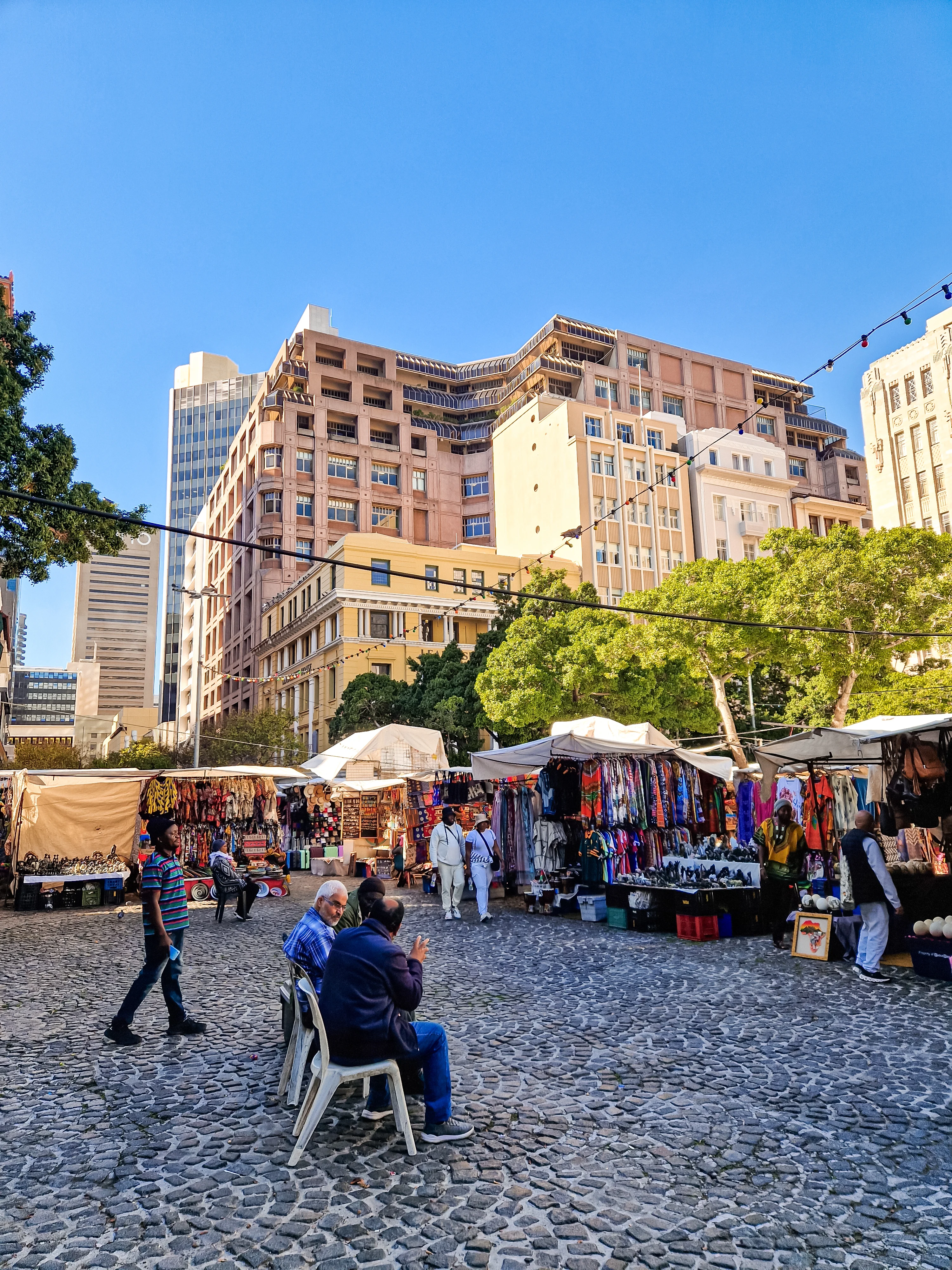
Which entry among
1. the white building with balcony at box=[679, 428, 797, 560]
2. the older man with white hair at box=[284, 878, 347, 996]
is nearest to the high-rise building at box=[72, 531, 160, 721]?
the white building with balcony at box=[679, 428, 797, 560]

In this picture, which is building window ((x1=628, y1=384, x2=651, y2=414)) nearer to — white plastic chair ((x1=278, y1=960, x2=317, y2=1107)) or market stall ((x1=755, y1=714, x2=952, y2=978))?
market stall ((x1=755, y1=714, x2=952, y2=978))

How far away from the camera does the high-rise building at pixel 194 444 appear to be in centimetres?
13275

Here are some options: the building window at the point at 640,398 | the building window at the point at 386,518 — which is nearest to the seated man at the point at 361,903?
the building window at the point at 386,518

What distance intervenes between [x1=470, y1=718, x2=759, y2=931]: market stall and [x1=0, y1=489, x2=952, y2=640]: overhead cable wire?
2.31 m

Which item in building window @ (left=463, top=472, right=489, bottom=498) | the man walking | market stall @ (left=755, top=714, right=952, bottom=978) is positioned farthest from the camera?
building window @ (left=463, top=472, right=489, bottom=498)

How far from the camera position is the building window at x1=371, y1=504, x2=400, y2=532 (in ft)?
216

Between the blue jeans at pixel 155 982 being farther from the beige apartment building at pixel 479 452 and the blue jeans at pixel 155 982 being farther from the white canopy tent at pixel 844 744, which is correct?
the beige apartment building at pixel 479 452

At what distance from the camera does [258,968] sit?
32.8ft

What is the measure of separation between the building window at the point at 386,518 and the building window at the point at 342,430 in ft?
19.0

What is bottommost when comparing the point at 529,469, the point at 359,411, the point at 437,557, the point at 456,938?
the point at 456,938

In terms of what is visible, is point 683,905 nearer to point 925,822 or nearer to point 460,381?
point 925,822

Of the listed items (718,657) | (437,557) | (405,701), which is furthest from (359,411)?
(718,657)

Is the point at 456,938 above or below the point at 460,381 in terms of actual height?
below

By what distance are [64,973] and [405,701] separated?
2613cm
